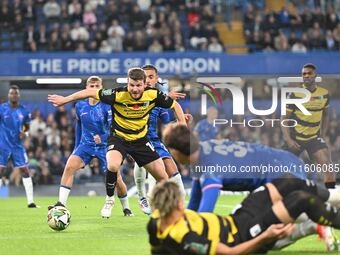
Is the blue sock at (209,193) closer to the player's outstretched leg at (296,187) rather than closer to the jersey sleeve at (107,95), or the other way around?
the player's outstretched leg at (296,187)

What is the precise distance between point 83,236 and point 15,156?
7.13 metres

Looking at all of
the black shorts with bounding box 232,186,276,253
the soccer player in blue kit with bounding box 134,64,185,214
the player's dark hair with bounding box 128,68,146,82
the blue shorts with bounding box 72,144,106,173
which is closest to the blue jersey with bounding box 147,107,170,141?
the soccer player in blue kit with bounding box 134,64,185,214

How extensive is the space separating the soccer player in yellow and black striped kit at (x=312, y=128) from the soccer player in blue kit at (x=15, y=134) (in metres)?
6.00

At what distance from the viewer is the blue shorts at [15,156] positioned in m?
17.7

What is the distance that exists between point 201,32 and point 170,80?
285 cm

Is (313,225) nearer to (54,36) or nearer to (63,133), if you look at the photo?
(63,133)

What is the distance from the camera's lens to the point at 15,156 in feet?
58.4

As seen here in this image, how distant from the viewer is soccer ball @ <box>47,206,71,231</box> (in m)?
11.5

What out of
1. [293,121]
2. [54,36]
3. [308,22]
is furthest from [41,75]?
[293,121]

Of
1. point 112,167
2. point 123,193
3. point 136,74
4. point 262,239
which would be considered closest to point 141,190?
point 123,193

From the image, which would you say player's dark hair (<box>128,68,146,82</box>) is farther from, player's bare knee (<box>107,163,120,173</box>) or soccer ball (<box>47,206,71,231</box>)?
soccer ball (<box>47,206,71,231</box>)

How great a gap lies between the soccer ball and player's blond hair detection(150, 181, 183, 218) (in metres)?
4.58

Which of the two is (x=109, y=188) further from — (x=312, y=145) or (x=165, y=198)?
(x=165, y=198)

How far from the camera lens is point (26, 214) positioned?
50.7 feet
